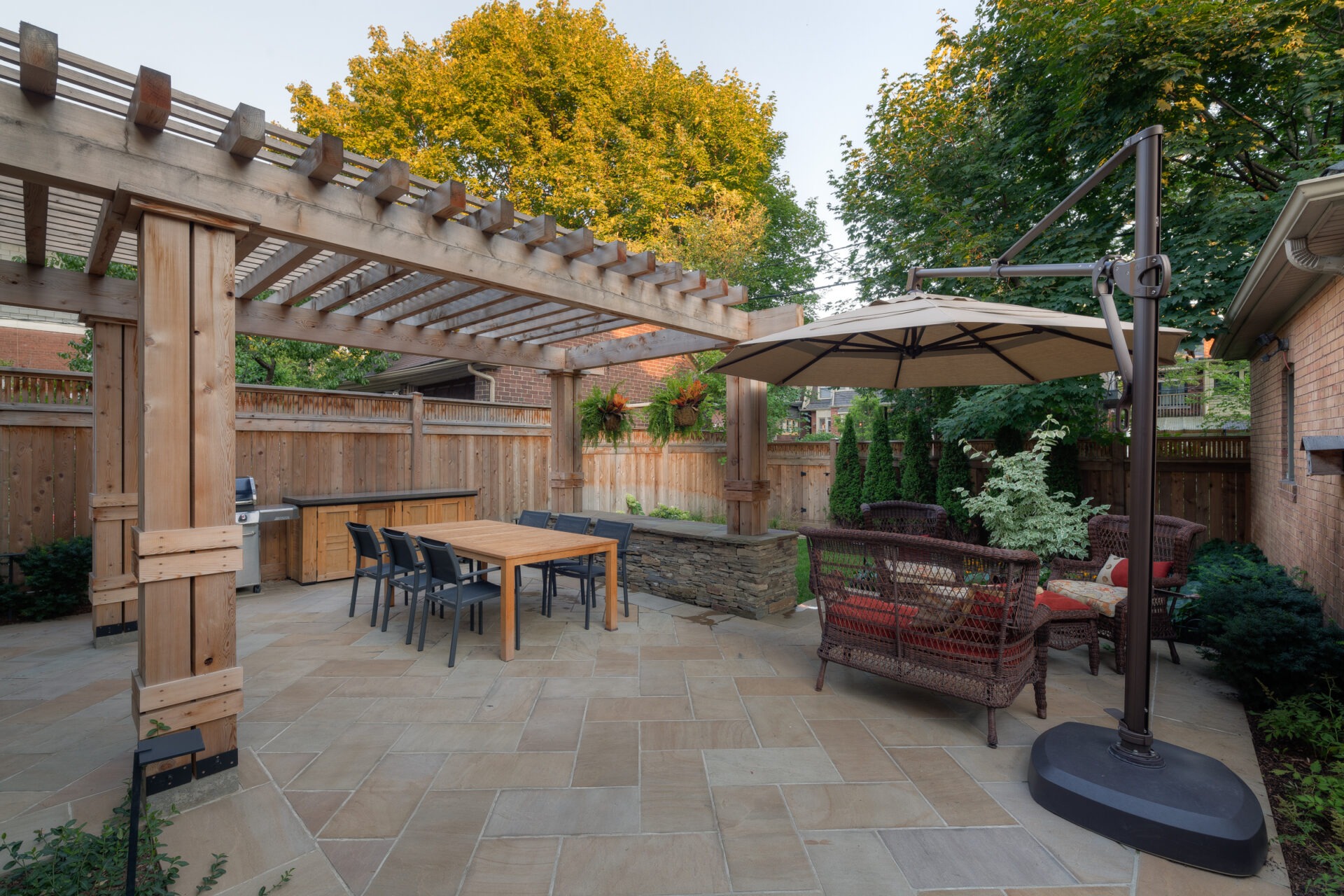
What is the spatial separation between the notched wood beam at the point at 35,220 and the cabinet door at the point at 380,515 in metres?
3.39

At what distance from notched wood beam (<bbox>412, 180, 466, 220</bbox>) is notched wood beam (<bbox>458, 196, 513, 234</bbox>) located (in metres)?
0.20

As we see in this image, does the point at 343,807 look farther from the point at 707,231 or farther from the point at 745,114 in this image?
the point at 745,114

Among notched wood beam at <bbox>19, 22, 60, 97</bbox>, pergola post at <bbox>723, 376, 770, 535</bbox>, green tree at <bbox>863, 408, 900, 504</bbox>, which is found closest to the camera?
notched wood beam at <bbox>19, 22, 60, 97</bbox>

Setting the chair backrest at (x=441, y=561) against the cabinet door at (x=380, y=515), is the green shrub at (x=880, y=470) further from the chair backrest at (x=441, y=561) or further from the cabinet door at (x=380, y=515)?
the cabinet door at (x=380, y=515)

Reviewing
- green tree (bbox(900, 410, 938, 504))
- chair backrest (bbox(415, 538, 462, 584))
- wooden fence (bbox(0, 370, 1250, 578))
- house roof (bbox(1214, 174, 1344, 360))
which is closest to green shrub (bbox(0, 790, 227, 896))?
chair backrest (bbox(415, 538, 462, 584))

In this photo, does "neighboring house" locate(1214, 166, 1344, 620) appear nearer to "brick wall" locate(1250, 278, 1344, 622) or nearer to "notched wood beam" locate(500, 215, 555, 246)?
"brick wall" locate(1250, 278, 1344, 622)

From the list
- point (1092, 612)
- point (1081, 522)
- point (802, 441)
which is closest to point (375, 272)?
point (1092, 612)

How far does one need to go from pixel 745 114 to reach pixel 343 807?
51.6 feet

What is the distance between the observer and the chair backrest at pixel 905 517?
5266 mm

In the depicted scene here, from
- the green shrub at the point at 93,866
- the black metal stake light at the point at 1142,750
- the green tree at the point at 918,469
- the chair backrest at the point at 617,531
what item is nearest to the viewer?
the green shrub at the point at 93,866

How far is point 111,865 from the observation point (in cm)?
178

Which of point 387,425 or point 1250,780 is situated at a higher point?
point 387,425

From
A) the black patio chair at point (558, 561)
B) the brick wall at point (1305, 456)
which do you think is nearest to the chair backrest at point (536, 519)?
the black patio chair at point (558, 561)

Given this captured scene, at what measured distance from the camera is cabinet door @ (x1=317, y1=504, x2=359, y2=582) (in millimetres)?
6242
